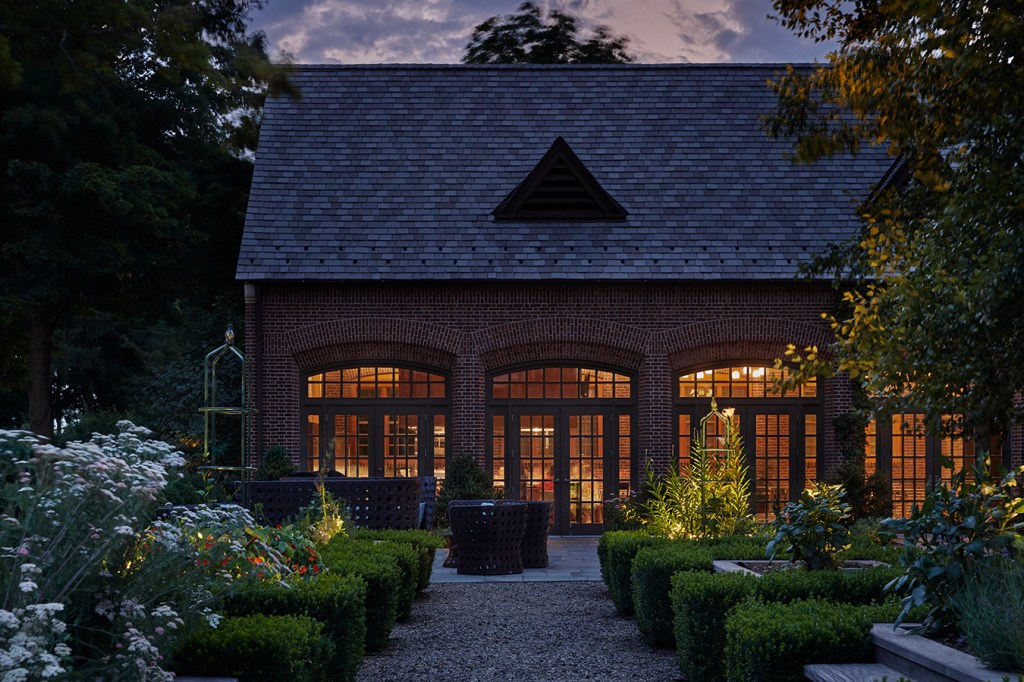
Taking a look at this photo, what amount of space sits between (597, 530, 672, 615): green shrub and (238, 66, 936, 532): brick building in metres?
7.97

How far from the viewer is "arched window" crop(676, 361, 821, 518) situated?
19.4 m

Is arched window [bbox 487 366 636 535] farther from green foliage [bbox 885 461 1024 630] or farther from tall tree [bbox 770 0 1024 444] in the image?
green foliage [bbox 885 461 1024 630]

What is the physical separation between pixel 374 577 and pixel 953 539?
394 cm

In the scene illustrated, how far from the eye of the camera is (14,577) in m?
4.57

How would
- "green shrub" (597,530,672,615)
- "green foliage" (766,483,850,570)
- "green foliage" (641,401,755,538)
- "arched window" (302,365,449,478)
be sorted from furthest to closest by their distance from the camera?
"arched window" (302,365,449,478), "green foliage" (641,401,755,538), "green shrub" (597,530,672,615), "green foliage" (766,483,850,570)

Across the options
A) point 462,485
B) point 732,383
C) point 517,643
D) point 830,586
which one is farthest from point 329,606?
point 732,383

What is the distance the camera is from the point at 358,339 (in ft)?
62.3

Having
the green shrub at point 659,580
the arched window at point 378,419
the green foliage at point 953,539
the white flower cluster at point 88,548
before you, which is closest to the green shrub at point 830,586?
the green foliage at point 953,539

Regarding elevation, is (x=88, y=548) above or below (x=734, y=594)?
above

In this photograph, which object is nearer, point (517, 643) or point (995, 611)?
point (995, 611)

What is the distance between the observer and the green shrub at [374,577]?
827 cm

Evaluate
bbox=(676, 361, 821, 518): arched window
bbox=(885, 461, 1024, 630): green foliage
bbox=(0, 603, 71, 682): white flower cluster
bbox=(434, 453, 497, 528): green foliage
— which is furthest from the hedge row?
bbox=(676, 361, 821, 518): arched window

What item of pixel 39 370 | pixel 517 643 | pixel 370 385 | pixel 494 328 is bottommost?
pixel 517 643

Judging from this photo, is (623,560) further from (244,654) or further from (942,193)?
(244,654)
